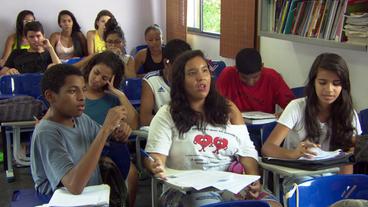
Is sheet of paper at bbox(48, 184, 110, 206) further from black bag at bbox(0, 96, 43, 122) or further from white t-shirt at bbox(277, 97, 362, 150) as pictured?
black bag at bbox(0, 96, 43, 122)

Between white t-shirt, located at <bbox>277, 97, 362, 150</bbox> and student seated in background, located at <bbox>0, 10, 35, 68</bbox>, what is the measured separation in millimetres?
4346

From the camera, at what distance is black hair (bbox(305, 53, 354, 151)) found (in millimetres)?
2505

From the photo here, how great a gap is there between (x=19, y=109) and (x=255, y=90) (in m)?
1.90

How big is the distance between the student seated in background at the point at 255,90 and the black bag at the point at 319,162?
3.88 feet

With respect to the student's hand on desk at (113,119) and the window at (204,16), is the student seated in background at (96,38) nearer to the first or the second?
the window at (204,16)

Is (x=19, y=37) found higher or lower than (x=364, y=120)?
higher

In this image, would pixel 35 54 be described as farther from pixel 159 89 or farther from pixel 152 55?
pixel 159 89

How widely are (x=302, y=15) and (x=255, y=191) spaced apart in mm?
1919

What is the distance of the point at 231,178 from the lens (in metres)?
2.04

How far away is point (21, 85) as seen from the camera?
4391mm

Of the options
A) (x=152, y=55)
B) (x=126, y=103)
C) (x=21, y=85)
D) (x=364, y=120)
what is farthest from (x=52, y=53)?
(x=364, y=120)

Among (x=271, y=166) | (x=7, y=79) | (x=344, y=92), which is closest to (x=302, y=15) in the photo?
(x=344, y=92)

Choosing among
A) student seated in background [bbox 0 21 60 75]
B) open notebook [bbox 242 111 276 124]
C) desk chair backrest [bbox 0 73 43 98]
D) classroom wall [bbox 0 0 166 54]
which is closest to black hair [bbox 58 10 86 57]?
classroom wall [bbox 0 0 166 54]

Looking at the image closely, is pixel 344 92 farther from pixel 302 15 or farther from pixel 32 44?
pixel 32 44
